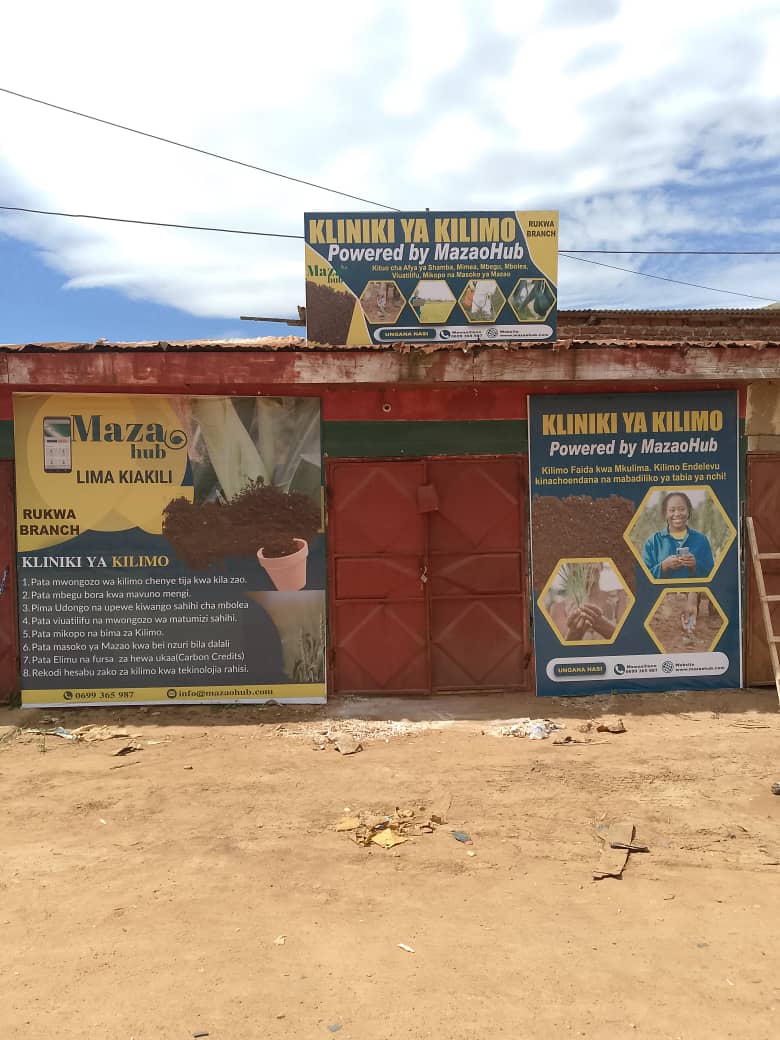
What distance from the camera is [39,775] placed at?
575cm

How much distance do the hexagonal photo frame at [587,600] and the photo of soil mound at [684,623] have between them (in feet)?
1.40

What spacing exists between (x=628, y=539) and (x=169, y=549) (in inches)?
187

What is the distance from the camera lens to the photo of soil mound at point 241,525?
7.37m

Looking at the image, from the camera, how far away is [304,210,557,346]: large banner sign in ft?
30.0

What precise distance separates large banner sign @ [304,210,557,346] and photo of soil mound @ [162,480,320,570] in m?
2.75

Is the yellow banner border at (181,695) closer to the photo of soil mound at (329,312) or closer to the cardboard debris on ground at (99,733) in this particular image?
the cardboard debris on ground at (99,733)

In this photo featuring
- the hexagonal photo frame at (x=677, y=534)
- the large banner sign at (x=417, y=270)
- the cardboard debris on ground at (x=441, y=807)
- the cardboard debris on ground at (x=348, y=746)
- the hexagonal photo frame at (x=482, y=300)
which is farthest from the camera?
the hexagonal photo frame at (x=482, y=300)

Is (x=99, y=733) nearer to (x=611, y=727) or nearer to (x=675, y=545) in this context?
(x=611, y=727)

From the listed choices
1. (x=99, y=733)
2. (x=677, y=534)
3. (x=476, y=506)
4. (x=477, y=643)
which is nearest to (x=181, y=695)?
(x=99, y=733)

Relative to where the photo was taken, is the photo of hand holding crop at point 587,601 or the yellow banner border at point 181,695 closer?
the yellow banner border at point 181,695

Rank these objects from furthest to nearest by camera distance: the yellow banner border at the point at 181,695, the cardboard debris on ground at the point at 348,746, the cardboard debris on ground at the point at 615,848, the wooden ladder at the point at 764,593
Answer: the yellow banner border at the point at 181,695
the wooden ladder at the point at 764,593
the cardboard debris on ground at the point at 348,746
the cardboard debris on ground at the point at 615,848

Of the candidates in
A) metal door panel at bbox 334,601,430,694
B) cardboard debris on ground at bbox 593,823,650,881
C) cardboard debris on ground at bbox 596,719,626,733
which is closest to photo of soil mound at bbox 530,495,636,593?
metal door panel at bbox 334,601,430,694

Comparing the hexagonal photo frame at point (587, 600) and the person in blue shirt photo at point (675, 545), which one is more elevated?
the person in blue shirt photo at point (675, 545)

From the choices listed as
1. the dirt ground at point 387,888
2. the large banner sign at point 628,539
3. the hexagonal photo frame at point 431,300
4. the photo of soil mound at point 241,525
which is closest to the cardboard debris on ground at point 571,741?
the dirt ground at point 387,888
